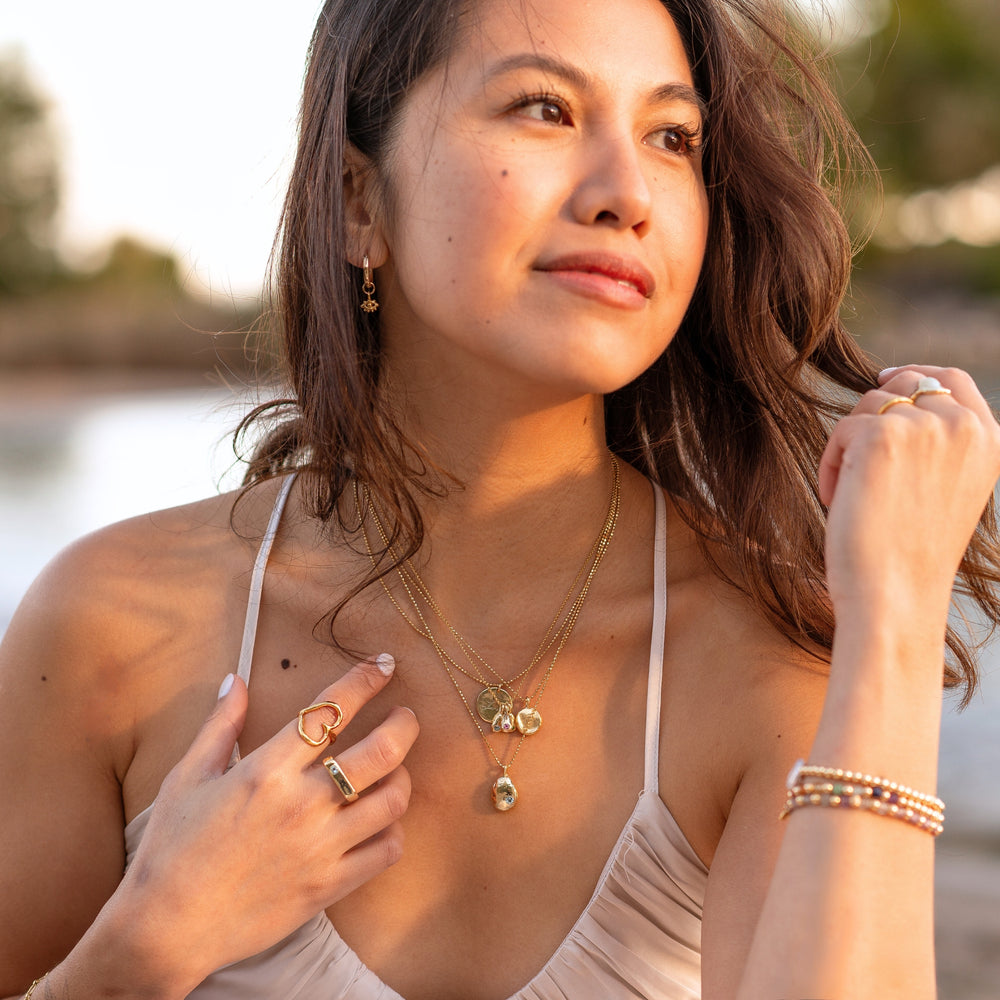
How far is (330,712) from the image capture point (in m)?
1.86

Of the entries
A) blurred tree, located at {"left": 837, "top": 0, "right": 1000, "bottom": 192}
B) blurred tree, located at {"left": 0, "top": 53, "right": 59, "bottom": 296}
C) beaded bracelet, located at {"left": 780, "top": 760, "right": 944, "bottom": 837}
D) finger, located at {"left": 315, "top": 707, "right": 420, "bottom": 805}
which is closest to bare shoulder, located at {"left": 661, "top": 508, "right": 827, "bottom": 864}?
beaded bracelet, located at {"left": 780, "top": 760, "right": 944, "bottom": 837}

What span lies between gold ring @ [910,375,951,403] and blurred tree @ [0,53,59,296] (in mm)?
32102

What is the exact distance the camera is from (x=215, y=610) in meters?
2.15

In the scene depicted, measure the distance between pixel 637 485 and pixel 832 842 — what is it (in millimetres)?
929

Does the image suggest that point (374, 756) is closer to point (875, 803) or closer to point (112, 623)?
point (112, 623)

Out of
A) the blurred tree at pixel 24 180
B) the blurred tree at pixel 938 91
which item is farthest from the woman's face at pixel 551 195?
the blurred tree at pixel 24 180

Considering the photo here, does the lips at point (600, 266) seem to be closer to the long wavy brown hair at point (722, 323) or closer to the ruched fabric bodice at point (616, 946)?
the long wavy brown hair at point (722, 323)

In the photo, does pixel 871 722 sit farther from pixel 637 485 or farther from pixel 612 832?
pixel 637 485

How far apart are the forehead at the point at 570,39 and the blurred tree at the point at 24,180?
31.6 meters

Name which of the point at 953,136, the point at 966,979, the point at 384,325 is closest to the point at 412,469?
the point at 384,325

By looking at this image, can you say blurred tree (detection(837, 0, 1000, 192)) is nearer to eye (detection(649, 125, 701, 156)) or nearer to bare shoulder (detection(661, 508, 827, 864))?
eye (detection(649, 125, 701, 156))

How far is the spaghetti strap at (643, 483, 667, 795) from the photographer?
194 cm

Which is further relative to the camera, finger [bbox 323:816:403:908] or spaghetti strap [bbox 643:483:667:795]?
spaghetti strap [bbox 643:483:667:795]

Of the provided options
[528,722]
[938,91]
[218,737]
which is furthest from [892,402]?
[938,91]
